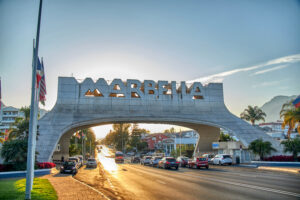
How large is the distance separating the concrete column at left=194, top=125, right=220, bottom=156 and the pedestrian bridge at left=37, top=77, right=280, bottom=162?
3474mm

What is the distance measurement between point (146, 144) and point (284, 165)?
253ft

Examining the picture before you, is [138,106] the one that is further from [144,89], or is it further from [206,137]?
[206,137]

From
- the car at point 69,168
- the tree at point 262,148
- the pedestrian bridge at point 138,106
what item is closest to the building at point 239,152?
the pedestrian bridge at point 138,106

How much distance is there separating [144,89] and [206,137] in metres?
17.6

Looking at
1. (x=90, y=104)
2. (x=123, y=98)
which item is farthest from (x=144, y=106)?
(x=90, y=104)

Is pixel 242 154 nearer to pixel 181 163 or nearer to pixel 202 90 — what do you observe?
pixel 181 163

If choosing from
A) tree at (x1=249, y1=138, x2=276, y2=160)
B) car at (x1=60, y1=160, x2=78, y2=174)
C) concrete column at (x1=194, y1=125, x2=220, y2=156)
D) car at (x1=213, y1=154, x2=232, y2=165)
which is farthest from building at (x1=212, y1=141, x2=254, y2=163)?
car at (x1=60, y1=160, x2=78, y2=174)

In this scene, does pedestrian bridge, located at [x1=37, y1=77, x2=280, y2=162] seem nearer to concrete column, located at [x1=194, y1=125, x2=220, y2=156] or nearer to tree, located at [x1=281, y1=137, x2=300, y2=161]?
concrete column, located at [x1=194, y1=125, x2=220, y2=156]

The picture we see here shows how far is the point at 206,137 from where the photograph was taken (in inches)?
2074

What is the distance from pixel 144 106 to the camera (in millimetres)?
Answer: 45188

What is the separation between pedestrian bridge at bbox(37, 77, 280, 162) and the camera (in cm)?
4138

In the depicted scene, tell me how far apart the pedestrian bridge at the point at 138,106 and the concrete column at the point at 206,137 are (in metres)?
3.47

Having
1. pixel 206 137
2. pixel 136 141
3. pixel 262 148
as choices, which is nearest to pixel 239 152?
pixel 262 148

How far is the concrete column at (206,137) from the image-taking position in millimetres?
51688
